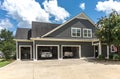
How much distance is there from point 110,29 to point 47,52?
1103cm

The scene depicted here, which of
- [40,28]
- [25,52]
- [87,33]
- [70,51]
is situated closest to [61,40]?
[70,51]

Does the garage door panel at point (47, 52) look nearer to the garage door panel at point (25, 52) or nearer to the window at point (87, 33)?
the garage door panel at point (25, 52)

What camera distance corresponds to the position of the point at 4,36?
3872 cm

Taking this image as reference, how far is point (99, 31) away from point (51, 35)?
7.78m

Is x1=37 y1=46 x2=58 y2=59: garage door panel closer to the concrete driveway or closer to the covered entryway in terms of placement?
the covered entryway

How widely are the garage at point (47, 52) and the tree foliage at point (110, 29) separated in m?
8.13

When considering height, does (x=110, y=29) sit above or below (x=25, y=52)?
above

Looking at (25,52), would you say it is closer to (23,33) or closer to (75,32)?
(23,33)

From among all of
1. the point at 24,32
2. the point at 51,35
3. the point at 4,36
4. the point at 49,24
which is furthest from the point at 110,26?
the point at 4,36

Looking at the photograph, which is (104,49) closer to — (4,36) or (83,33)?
(83,33)

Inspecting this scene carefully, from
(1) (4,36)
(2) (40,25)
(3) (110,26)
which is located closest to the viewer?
(3) (110,26)

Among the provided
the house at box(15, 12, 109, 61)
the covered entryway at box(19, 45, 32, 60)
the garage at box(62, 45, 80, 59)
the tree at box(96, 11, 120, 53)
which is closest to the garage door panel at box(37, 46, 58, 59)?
the house at box(15, 12, 109, 61)

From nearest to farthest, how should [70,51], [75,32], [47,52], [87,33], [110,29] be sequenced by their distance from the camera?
[110,29] → [47,52] → [75,32] → [87,33] → [70,51]

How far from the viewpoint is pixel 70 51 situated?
27688 mm
